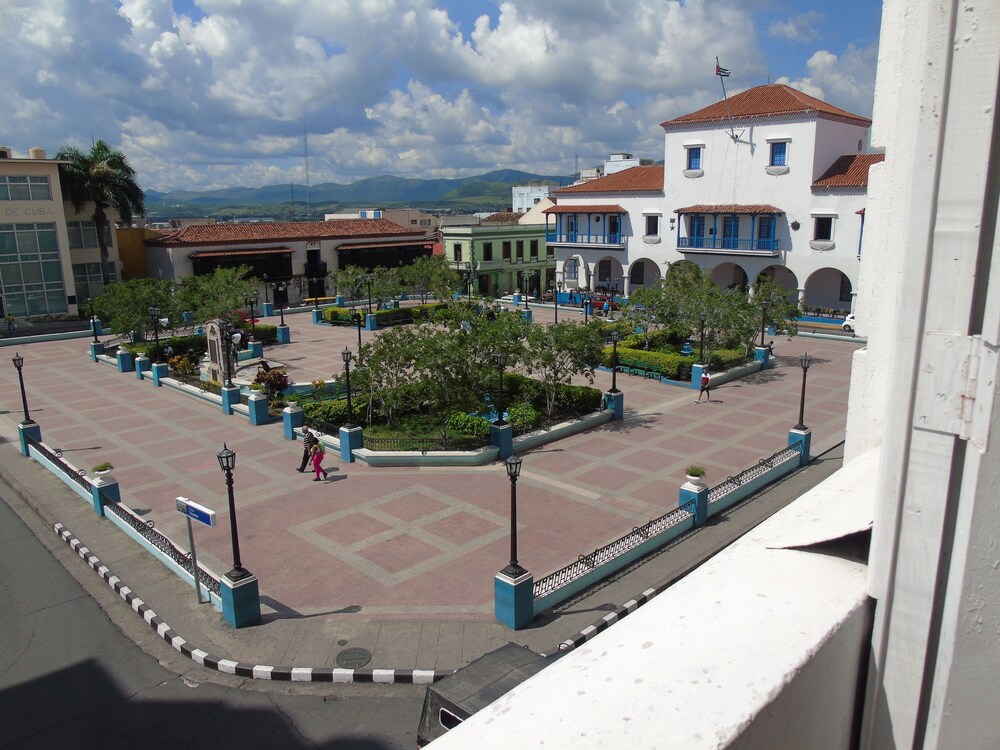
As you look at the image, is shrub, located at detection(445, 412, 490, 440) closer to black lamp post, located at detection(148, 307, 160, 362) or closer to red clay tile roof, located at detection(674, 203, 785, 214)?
black lamp post, located at detection(148, 307, 160, 362)

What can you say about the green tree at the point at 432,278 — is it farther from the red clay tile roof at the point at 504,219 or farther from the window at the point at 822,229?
the red clay tile roof at the point at 504,219

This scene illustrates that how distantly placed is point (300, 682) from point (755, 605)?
10053mm

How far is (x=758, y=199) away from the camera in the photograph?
40.5 metres

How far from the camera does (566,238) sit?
50.1 meters

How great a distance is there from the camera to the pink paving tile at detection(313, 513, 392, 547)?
14.3 m

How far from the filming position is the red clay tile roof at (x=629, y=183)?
46.2 m

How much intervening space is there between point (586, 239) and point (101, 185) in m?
31.2

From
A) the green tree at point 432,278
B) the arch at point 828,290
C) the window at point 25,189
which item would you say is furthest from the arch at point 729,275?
the window at point 25,189

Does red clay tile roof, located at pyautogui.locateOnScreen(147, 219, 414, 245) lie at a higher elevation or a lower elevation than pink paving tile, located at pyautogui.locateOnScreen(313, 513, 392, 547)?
higher

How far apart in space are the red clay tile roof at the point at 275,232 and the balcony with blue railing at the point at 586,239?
514 inches

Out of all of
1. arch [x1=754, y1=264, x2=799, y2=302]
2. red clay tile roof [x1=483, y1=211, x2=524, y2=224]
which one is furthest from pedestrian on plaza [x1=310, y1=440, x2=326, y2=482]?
red clay tile roof [x1=483, y1=211, x2=524, y2=224]

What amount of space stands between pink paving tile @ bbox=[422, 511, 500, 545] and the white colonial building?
28416 millimetres

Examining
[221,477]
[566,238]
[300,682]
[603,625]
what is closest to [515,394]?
[221,477]

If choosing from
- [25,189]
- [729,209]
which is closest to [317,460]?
[729,209]
